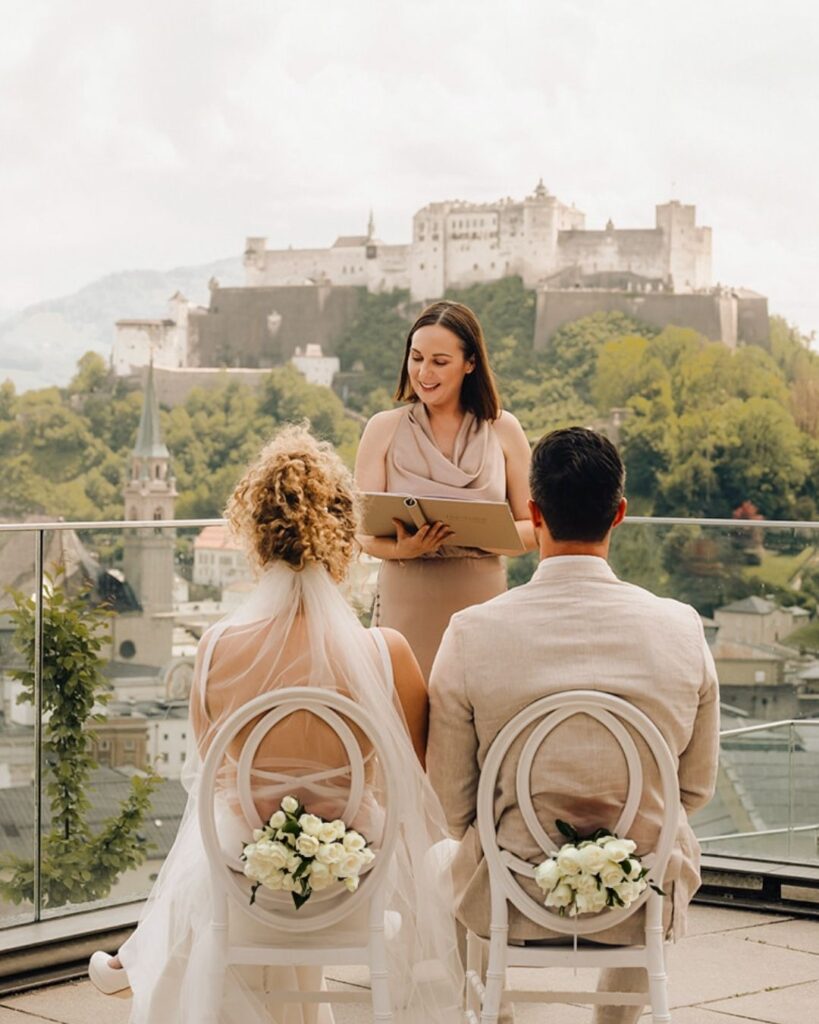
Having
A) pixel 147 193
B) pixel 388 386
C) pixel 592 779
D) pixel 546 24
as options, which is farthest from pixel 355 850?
pixel 546 24

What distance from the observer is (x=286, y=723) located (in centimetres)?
217

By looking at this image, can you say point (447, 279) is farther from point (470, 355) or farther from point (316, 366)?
point (470, 355)

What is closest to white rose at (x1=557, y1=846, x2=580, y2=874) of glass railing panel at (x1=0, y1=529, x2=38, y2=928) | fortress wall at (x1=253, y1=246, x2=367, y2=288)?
glass railing panel at (x1=0, y1=529, x2=38, y2=928)

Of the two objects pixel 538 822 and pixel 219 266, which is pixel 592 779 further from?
pixel 219 266

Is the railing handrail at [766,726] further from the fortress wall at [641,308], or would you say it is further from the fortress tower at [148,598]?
the fortress wall at [641,308]

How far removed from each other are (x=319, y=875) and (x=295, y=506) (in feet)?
1.72

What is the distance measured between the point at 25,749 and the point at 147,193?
70422mm

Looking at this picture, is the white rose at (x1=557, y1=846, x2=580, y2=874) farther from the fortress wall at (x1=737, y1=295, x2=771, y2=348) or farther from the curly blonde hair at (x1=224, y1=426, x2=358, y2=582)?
the fortress wall at (x1=737, y1=295, x2=771, y2=348)

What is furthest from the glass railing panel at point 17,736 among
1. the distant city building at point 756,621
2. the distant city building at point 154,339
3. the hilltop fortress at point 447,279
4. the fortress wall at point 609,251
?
the fortress wall at point 609,251

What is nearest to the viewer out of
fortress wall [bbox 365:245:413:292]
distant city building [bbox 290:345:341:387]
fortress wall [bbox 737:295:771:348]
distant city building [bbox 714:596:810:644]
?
distant city building [bbox 714:596:810:644]

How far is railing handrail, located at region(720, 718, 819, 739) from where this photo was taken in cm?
465

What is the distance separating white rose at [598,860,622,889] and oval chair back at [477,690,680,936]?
0.07 metres

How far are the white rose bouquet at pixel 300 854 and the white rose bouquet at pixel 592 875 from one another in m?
0.26

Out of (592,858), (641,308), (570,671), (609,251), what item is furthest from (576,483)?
(609,251)
